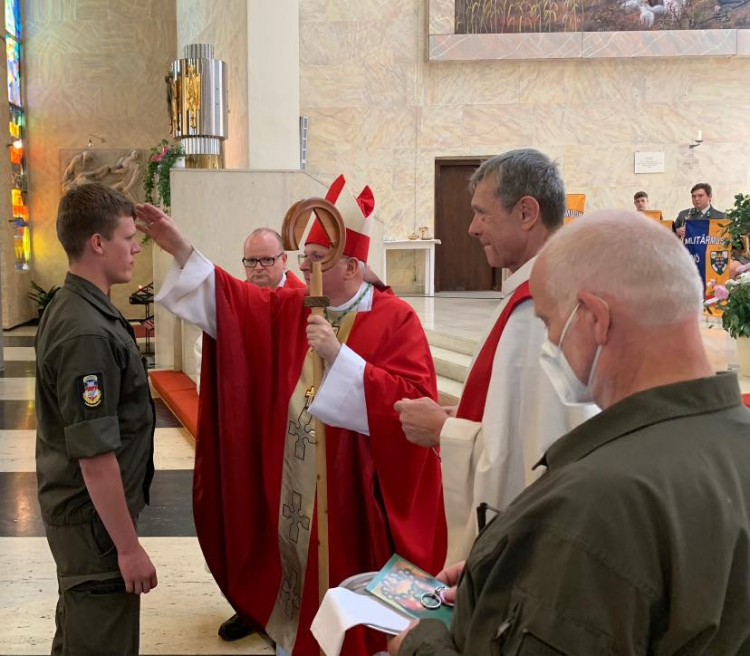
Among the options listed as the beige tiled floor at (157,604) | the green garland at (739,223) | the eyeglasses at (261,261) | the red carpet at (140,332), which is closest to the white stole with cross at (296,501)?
the beige tiled floor at (157,604)

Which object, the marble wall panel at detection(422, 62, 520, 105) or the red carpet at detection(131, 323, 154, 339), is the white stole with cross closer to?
the red carpet at detection(131, 323, 154, 339)

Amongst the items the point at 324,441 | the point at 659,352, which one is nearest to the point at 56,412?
the point at 324,441

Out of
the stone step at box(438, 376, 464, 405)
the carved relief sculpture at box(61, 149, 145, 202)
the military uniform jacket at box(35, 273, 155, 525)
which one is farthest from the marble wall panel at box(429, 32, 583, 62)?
the military uniform jacket at box(35, 273, 155, 525)

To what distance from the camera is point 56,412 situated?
2.03 meters

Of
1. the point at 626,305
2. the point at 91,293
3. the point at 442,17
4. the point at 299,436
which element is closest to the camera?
the point at 626,305

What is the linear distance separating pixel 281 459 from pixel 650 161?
11758mm

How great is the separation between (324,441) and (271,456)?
1.34 feet

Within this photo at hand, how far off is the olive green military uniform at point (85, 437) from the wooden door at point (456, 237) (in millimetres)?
11618

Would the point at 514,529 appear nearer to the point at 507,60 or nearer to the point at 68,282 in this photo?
the point at 68,282

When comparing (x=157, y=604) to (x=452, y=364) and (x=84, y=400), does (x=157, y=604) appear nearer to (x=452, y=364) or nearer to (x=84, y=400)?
(x=84, y=400)

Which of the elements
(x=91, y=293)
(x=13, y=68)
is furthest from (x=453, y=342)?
(x=13, y=68)

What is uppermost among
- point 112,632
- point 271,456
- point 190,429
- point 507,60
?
point 507,60

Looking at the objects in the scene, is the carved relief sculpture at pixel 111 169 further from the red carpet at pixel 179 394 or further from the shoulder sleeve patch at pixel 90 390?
the shoulder sleeve patch at pixel 90 390

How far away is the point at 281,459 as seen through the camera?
2750mm
